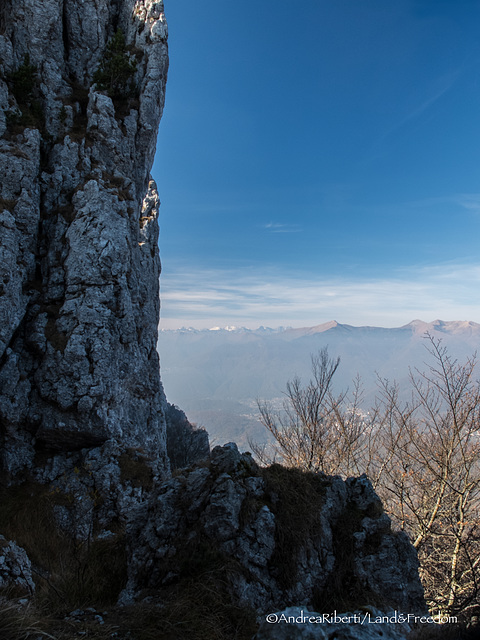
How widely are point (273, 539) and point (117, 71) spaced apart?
86.7 feet

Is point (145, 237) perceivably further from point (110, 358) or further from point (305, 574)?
point (305, 574)

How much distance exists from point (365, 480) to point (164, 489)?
465 cm

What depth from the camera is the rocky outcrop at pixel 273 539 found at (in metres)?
5.15

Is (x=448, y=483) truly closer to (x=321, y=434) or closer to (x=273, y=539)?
(x=321, y=434)

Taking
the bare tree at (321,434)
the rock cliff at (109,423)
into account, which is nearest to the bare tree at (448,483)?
the bare tree at (321,434)

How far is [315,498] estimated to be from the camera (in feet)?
20.7

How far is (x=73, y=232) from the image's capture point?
50.0 feet

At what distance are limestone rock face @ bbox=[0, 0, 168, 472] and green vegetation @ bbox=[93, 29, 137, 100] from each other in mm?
133

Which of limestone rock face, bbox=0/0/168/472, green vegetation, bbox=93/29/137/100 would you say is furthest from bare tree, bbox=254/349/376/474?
green vegetation, bbox=93/29/137/100

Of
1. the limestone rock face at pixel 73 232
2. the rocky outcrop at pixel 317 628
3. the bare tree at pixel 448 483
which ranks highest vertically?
the limestone rock face at pixel 73 232

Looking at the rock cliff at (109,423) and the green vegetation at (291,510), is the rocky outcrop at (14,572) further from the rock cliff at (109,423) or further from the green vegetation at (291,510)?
the green vegetation at (291,510)

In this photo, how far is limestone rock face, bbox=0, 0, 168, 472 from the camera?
1303 centimetres

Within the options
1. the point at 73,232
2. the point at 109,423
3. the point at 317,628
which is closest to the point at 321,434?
the point at 109,423

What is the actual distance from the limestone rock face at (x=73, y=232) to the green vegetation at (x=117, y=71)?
133mm
